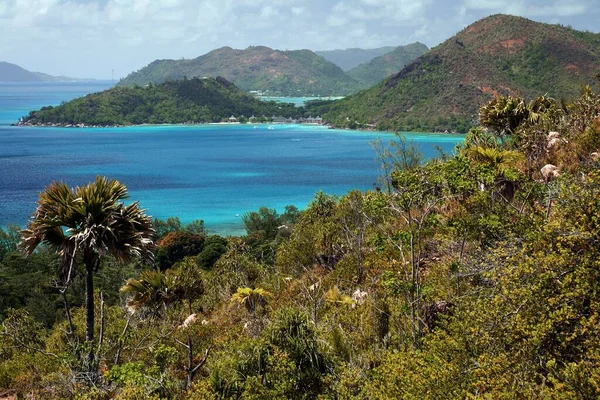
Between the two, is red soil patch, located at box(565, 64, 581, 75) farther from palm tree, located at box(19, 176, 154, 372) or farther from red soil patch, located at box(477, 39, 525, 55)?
palm tree, located at box(19, 176, 154, 372)

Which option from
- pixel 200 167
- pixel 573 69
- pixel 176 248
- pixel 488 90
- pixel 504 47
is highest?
pixel 504 47

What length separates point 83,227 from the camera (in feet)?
38.5

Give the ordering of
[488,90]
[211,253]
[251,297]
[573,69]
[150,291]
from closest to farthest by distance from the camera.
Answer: [251,297] → [150,291] → [211,253] → [573,69] → [488,90]

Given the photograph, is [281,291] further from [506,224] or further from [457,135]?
[457,135]

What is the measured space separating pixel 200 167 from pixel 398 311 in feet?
365

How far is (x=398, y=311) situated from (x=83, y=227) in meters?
7.79

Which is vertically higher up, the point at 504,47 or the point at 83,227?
the point at 504,47

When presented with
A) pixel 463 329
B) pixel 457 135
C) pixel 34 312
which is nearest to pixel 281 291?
pixel 463 329

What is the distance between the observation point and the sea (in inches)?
3342

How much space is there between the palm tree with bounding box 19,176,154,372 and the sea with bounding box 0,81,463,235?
126 feet

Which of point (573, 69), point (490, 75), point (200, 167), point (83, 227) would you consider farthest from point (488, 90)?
point (83, 227)

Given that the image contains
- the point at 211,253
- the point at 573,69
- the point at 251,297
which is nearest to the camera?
the point at 251,297

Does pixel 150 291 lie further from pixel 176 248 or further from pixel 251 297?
pixel 176 248

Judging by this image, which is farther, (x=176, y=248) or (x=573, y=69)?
(x=573, y=69)
